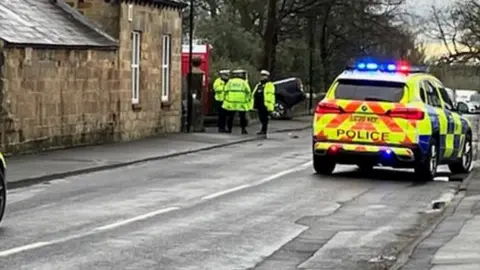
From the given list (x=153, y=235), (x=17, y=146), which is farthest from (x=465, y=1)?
(x=153, y=235)

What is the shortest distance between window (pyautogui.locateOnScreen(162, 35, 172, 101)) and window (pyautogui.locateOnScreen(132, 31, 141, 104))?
7.87 ft

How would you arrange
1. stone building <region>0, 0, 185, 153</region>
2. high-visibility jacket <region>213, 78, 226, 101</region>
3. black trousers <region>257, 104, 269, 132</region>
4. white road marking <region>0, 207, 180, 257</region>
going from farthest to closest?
high-visibility jacket <region>213, 78, 226, 101</region> → black trousers <region>257, 104, 269, 132</region> → stone building <region>0, 0, 185, 153</region> → white road marking <region>0, 207, 180, 257</region>

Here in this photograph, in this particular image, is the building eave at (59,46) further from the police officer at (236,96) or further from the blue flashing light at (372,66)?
the blue flashing light at (372,66)

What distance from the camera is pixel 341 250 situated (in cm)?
1155

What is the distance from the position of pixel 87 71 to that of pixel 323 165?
797 cm

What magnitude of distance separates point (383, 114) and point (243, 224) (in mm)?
6526

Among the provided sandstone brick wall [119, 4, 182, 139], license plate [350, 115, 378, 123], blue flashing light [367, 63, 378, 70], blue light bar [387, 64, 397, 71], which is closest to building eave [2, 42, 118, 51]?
sandstone brick wall [119, 4, 182, 139]

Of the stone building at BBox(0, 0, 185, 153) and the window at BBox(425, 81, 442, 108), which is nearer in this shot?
the window at BBox(425, 81, 442, 108)

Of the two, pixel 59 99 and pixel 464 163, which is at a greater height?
pixel 59 99

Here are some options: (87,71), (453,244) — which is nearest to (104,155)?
(87,71)

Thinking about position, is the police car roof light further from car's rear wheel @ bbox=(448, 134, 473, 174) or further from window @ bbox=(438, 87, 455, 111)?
car's rear wheel @ bbox=(448, 134, 473, 174)

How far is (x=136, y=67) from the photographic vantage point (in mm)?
30281

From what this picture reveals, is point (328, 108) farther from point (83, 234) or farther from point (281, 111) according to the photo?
point (281, 111)

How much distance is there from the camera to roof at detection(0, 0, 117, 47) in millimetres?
23922
